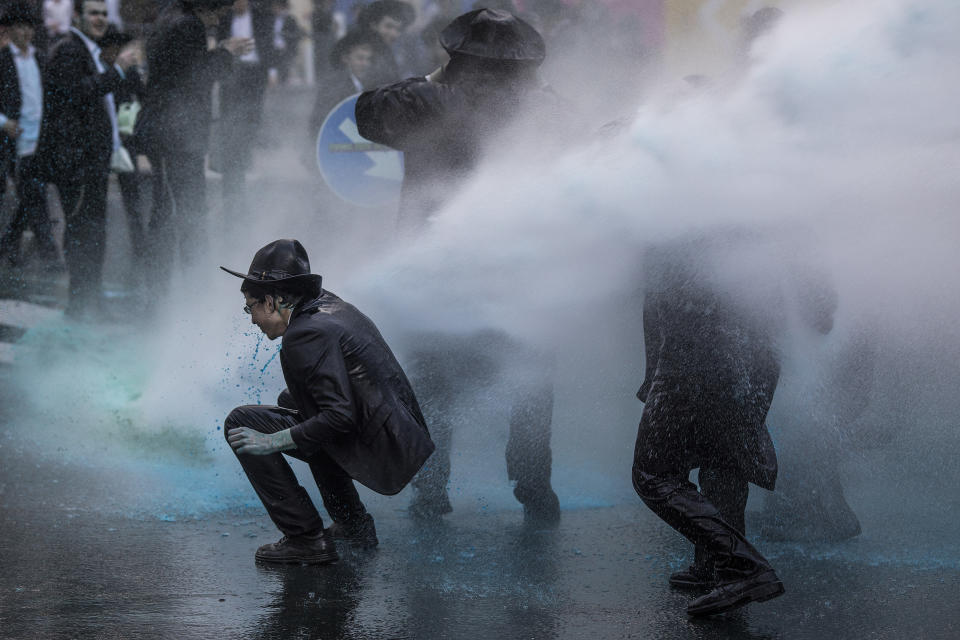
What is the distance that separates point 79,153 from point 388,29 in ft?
8.91

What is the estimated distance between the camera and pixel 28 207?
30.0 feet

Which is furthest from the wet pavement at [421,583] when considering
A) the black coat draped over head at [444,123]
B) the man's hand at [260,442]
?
the black coat draped over head at [444,123]

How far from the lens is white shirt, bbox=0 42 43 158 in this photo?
30.0ft

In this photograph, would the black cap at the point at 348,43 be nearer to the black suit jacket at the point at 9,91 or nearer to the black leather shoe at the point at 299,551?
the black suit jacket at the point at 9,91

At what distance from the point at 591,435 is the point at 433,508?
1.62 m

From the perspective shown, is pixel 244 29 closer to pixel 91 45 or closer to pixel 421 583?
pixel 91 45

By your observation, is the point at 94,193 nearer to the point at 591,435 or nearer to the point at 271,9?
the point at 271,9

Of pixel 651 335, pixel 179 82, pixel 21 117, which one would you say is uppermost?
pixel 179 82

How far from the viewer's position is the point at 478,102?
576 cm

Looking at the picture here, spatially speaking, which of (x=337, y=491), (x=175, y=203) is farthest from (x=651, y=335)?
(x=175, y=203)

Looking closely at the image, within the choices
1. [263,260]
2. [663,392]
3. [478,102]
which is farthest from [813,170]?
[263,260]

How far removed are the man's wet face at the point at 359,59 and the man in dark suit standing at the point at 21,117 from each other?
2.26 metres

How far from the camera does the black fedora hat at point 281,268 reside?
15.4 feet

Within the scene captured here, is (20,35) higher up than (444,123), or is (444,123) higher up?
(20,35)
